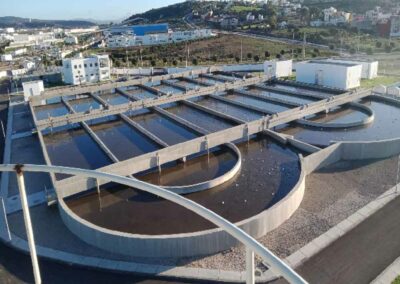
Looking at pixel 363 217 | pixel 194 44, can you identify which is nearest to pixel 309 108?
pixel 363 217

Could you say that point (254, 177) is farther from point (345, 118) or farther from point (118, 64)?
Answer: point (118, 64)

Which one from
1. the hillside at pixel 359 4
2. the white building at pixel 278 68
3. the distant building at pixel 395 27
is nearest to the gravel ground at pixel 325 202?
the white building at pixel 278 68

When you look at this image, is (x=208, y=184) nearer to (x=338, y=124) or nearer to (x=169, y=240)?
(x=169, y=240)

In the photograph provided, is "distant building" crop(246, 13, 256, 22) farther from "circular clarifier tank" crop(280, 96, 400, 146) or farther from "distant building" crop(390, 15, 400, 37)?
"circular clarifier tank" crop(280, 96, 400, 146)

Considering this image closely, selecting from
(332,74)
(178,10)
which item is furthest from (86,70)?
(178,10)

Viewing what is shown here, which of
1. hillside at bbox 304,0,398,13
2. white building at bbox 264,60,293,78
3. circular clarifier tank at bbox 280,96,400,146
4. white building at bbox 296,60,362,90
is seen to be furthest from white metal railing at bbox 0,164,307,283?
hillside at bbox 304,0,398,13

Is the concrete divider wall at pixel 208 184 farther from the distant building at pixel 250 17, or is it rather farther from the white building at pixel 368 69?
the distant building at pixel 250 17
